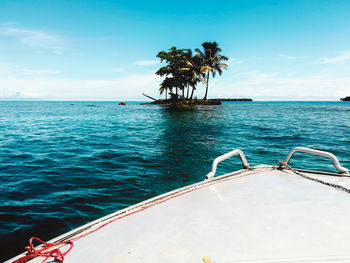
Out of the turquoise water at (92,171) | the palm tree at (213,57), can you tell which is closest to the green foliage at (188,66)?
the palm tree at (213,57)

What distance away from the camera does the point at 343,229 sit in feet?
6.20

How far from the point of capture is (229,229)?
197 centimetres

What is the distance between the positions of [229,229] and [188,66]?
44232 millimetres

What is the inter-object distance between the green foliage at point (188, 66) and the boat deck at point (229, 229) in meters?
39.8

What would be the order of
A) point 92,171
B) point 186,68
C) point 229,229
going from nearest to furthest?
point 229,229
point 92,171
point 186,68

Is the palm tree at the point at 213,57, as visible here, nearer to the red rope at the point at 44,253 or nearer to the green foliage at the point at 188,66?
the green foliage at the point at 188,66

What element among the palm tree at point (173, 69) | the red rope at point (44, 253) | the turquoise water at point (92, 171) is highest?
the palm tree at point (173, 69)

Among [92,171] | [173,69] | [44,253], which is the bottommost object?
[92,171]

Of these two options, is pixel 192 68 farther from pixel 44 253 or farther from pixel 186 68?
pixel 44 253

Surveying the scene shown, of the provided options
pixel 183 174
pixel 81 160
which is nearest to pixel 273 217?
pixel 183 174

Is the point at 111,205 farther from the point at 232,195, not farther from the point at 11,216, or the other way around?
the point at 232,195

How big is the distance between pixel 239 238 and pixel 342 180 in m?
2.62

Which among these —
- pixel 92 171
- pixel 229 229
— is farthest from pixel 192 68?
pixel 229 229

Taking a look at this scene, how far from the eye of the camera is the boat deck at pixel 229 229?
1.64 m
